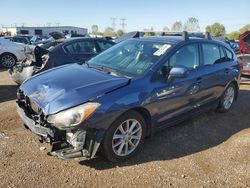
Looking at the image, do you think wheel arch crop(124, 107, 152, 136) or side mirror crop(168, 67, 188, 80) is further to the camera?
side mirror crop(168, 67, 188, 80)

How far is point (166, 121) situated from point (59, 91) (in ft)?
5.78

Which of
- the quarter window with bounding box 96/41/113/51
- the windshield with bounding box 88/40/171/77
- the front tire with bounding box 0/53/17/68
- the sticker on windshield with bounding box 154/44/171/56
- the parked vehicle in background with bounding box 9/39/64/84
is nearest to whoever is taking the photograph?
the windshield with bounding box 88/40/171/77

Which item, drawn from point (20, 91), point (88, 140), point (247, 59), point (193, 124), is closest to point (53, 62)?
point (20, 91)

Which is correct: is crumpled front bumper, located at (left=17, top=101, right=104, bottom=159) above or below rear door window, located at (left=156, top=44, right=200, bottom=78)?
below

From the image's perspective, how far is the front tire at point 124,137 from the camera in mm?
3758

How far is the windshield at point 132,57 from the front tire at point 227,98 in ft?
7.36

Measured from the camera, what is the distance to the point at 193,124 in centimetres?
559

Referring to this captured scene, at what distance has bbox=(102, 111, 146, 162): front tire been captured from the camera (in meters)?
3.76

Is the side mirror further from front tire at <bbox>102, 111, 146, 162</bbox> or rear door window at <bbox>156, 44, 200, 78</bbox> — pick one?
front tire at <bbox>102, 111, 146, 162</bbox>

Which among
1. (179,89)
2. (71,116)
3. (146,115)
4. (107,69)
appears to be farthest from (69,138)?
(179,89)

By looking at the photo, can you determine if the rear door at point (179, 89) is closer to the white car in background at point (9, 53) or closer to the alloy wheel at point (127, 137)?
the alloy wheel at point (127, 137)

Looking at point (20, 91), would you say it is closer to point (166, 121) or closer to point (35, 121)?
point (35, 121)

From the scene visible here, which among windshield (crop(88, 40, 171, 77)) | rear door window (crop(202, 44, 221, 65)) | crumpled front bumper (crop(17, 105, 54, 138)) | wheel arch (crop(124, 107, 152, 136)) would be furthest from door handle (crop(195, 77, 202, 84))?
crumpled front bumper (crop(17, 105, 54, 138))

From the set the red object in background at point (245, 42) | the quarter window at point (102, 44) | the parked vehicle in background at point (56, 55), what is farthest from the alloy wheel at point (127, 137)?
the red object in background at point (245, 42)
